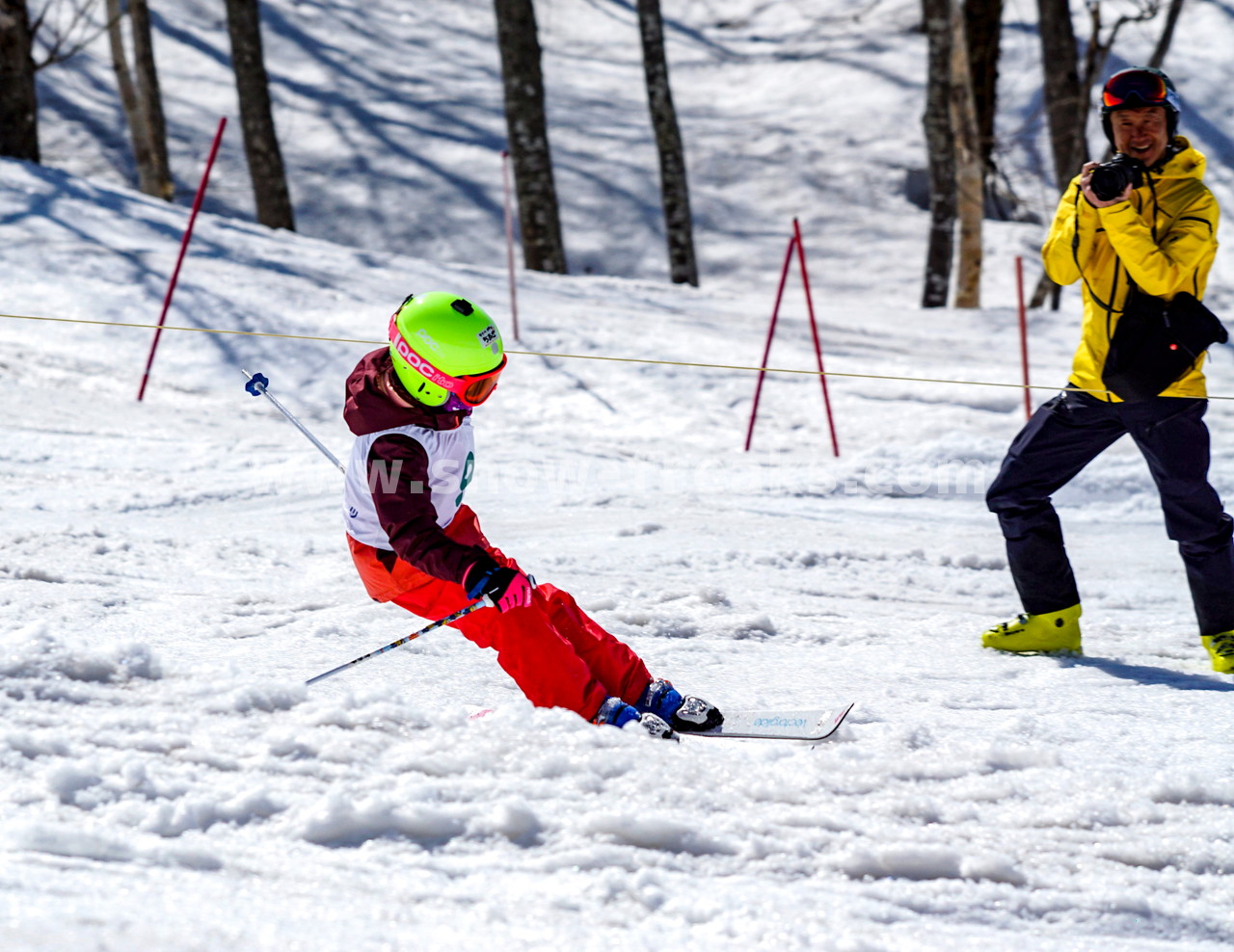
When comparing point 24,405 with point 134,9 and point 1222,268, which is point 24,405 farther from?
point 1222,268

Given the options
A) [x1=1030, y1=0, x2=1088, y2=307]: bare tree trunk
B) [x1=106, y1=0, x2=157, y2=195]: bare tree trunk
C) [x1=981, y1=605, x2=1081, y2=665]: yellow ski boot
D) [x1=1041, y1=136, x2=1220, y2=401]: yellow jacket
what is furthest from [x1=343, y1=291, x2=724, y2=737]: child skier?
[x1=106, y1=0, x2=157, y2=195]: bare tree trunk

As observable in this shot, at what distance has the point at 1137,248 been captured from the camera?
141 inches

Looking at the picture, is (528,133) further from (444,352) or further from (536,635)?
(536,635)

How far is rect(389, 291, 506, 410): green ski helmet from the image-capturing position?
314 cm

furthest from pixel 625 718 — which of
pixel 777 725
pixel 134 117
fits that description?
pixel 134 117

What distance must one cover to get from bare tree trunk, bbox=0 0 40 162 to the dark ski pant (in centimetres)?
933

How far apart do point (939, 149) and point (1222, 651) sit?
8790mm

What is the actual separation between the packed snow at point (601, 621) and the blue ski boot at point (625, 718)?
17 cm

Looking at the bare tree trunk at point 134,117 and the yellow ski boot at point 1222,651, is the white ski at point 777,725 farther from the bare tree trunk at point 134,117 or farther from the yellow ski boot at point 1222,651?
the bare tree trunk at point 134,117

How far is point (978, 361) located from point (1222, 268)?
282 inches

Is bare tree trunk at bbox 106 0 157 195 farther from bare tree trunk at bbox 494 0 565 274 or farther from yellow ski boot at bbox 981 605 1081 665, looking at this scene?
yellow ski boot at bbox 981 605 1081 665

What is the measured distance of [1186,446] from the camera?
12.2 ft

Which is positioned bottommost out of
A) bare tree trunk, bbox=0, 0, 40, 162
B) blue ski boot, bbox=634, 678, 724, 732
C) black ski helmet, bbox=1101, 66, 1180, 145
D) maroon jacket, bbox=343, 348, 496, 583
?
blue ski boot, bbox=634, 678, 724, 732

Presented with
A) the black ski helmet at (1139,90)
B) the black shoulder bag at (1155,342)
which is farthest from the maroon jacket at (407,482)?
the black ski helmet at (1139,90)
